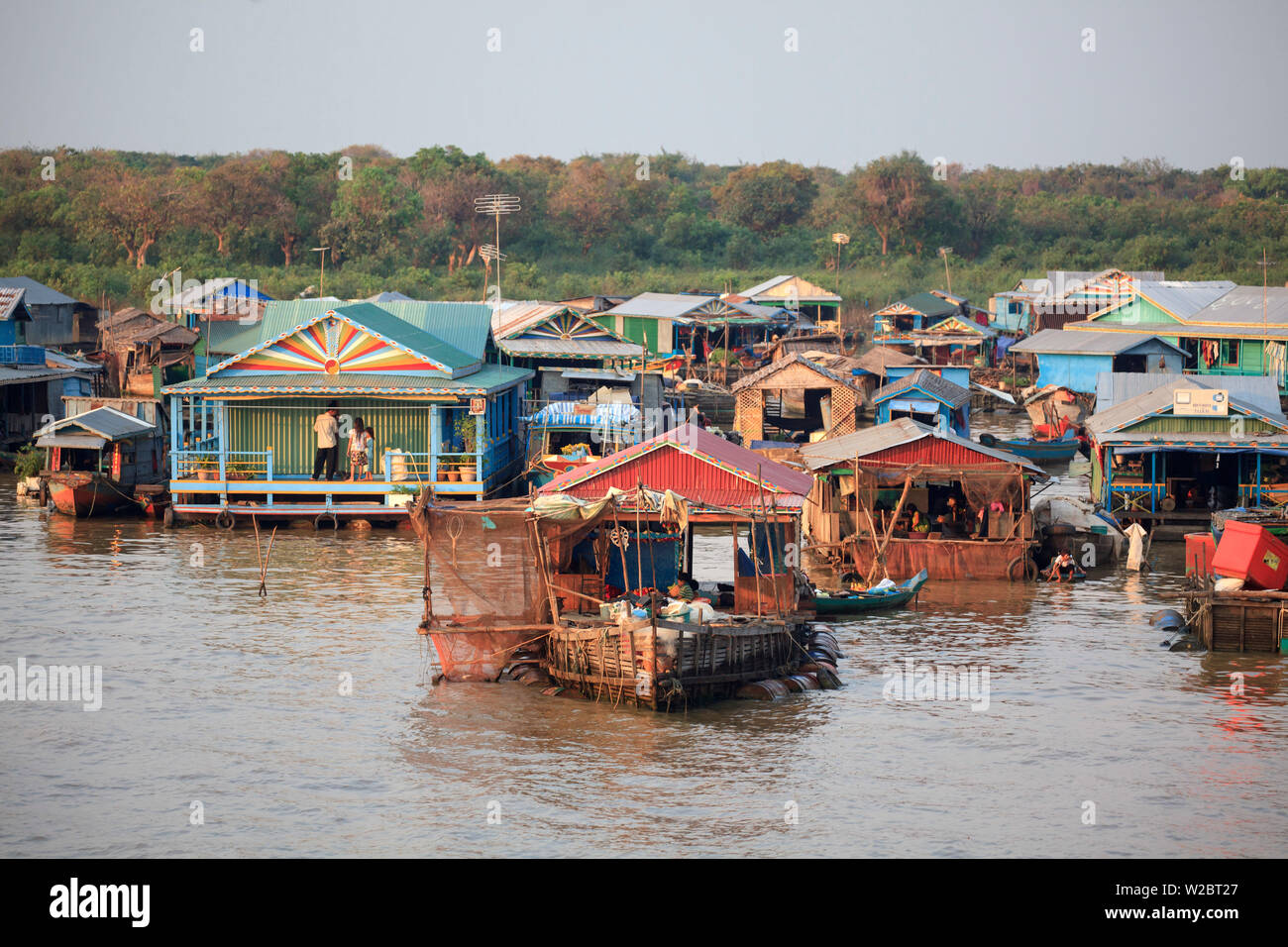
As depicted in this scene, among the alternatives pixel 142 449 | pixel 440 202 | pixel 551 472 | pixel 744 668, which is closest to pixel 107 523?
pixel 142 449

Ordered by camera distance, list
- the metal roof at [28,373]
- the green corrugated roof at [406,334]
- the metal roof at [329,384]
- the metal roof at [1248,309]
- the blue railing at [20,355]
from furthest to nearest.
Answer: the metal roof at [1248,309] → the blue railing at [20,355] → the metal roof at [28,373] → the green corrugated roof at [406,334] → the metal roof at [329,384]

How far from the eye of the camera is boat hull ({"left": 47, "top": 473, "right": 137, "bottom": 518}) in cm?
3125

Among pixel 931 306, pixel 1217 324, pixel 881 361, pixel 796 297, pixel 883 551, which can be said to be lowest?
pixel 883 551

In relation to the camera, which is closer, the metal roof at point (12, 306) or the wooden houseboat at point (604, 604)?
the wooden houseboat at point (604, 604)

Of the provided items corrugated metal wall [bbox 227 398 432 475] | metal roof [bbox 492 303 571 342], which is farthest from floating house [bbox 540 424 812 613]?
metal roof [bbox 492 303 571 342]

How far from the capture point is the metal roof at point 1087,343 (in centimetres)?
4409

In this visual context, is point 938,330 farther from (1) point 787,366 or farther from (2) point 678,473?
(2) point 678,473

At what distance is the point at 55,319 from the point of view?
5272 centimetres

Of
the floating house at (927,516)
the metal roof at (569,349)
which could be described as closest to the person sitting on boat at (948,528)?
the floating house at (927,516)

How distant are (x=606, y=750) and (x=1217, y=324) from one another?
109 feet

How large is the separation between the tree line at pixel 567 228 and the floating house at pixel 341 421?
32.6 meters

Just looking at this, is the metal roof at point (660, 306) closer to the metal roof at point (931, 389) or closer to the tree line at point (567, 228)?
the tree line at point (567, 228)

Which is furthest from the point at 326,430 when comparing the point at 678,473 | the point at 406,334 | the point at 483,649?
the point at 483,649

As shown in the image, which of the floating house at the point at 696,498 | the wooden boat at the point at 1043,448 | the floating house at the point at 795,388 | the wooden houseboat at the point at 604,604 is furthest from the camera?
the floating house at the point at 795,388
